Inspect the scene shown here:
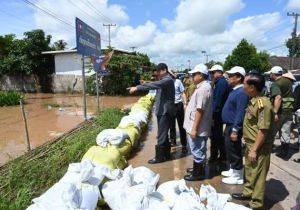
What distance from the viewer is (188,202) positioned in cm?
336

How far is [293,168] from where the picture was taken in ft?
18.1

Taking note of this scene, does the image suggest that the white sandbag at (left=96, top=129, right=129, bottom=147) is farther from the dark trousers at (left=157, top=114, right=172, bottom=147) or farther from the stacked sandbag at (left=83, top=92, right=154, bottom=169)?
the dark trousers at (left=157, top=114, right=172, bottom=147)

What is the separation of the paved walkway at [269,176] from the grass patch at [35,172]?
108cm

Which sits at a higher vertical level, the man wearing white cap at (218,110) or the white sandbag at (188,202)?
the man wearing white cap at (218,110)

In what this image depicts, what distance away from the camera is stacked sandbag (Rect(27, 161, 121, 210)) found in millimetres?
3121

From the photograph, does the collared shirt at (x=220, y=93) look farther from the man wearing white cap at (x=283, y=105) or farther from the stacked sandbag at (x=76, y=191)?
the stacked sandbag at (x=76, y=191)

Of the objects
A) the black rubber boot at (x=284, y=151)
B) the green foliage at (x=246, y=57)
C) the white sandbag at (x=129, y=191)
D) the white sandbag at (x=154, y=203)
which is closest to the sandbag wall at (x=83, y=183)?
the white sandbag at (x=129, y=191)

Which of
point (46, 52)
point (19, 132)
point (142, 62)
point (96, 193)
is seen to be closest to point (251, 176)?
point (96, 193)

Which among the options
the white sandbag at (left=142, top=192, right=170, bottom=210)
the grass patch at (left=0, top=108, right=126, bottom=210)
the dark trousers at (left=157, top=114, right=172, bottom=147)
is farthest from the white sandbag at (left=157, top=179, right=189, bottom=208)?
the dark trousers at (left=157, top=114, right=172, bottom=147)

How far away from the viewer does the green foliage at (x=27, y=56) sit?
2653 cm

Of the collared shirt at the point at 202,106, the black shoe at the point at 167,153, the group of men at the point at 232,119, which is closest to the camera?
the group of men at the point at 232,119

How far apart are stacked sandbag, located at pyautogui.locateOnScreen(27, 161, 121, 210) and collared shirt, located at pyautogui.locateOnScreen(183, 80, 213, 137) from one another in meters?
1.44

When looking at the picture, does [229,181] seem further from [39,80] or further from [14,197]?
[39,80]

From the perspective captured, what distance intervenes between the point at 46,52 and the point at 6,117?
1423 centimetres
